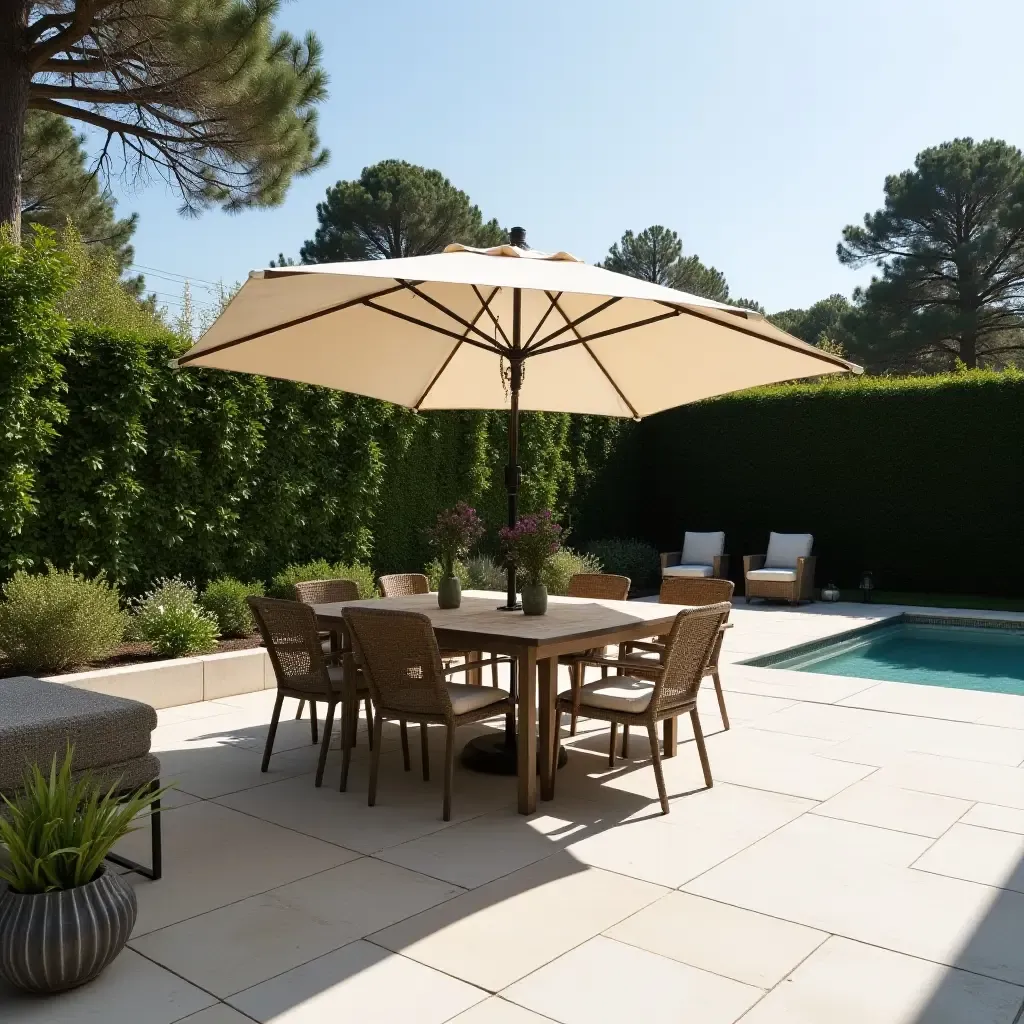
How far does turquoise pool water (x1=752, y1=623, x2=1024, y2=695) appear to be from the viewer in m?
8.28

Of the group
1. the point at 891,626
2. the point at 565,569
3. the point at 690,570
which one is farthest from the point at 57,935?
the point at 690,570

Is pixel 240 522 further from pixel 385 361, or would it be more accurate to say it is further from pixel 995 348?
pixel 995 348

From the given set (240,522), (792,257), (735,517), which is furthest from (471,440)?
(792,257)

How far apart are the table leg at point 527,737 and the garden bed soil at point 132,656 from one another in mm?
3298

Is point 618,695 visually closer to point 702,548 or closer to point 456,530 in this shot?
point 456,530

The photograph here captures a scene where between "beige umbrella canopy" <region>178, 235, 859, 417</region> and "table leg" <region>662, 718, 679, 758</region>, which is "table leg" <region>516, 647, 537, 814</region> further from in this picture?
"beige umbrella canopy" <region>178, 235, 859, 417</region>

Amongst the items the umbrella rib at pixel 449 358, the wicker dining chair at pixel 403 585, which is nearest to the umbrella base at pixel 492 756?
the wicker dining chair at pixel 403 585

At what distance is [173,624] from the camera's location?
6637 millimetres

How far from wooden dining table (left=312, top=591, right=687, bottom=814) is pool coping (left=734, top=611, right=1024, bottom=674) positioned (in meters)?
3.65

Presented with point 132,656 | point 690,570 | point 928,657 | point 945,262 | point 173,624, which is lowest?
point 928,657

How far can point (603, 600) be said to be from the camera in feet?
19.3

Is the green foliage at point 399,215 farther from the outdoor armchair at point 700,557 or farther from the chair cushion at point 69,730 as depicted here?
the chair cushion at point 69,730

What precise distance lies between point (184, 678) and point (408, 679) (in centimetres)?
279

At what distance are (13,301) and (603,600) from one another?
4342 millimetres
